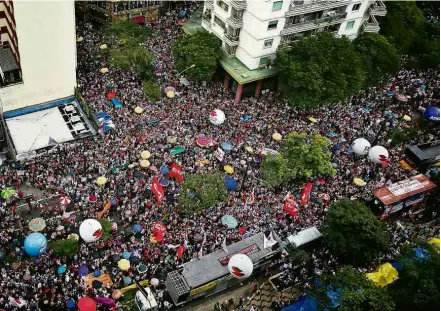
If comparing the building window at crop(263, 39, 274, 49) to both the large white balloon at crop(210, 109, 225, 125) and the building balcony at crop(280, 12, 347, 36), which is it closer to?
the building balcony at crop(280, 12, 347, 36)

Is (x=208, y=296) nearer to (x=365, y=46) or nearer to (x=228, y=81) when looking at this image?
(x=228, y=81)

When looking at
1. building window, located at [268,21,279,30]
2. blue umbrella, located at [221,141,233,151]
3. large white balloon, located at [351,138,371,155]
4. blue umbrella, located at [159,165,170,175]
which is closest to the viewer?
blue umbrella, located at [159,165,170,175]

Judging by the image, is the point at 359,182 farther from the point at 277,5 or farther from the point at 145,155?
the point at 145,155

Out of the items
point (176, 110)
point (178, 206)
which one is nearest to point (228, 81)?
point (176, 110)

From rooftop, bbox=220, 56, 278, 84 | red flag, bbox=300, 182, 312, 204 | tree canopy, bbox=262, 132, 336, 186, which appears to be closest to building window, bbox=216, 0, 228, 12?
rooftop, bbox=220, 56, 278, 84

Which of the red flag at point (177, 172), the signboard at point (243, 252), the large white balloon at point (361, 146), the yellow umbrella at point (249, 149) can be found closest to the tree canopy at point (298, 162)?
the yellow umbrella at point (249, 149)

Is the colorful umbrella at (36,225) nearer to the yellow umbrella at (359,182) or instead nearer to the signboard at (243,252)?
the signboard at (243,252)

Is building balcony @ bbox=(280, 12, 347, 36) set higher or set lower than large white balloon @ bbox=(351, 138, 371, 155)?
higher

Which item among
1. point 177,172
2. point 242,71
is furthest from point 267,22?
point 177,172
